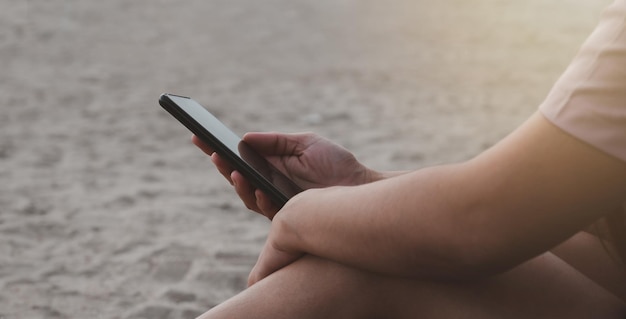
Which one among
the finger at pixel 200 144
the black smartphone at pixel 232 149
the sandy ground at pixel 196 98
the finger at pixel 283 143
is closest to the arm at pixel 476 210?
the black smartphone at pixel 232 149

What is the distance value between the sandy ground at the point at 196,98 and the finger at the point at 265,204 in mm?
760

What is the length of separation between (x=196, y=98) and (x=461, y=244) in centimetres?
354

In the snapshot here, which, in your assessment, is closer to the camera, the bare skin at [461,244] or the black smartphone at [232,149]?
the bare skin at [461,244]

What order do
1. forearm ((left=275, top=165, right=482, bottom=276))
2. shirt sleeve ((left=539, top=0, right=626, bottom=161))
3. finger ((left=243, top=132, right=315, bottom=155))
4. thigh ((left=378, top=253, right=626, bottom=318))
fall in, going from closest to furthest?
shirt sleeve ((left=539, top=0, right=626, bottom=161)), forearm ((left=275, top=165, right=482, bottom=276)), thigh ((left=378, top=253, right=626, bottom=318)), finger ((left=243, top=132, right=315, bottom=155))

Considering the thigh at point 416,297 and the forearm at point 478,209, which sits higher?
the forearm at point 478,209

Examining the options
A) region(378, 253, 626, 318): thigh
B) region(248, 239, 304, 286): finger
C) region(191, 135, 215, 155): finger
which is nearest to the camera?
region(378, 253, 626, 318): thigh

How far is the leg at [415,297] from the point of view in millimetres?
1257

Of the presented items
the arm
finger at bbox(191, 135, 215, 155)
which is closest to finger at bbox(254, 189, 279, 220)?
finger at bbox(191, 135, 215, 155)

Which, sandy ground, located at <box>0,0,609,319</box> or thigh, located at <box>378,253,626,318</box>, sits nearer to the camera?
thigh, located at <box>378,253,626,318</box>

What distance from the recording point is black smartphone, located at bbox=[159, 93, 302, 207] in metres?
1.54

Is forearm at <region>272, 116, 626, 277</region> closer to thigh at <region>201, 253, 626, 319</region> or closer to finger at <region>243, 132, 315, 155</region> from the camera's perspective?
thigh at <region>201, 253, 626, 319</region>

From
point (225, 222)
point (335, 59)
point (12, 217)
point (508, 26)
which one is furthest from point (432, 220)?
point (508, 26)

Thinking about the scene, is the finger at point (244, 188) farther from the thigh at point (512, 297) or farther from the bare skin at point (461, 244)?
the thigh at point (512, 297)

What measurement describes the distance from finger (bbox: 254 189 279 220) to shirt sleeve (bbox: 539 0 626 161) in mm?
687
